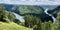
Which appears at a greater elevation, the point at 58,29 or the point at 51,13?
the point at 51,13

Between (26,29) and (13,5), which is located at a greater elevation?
(13,5)

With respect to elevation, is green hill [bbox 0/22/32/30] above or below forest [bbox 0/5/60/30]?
below

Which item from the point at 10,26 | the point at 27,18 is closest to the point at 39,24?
the point at 27,18

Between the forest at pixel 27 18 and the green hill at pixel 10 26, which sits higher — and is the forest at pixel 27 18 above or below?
above

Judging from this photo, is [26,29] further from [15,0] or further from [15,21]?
[15,0]

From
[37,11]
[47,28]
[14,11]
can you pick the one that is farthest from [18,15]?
[47,28]

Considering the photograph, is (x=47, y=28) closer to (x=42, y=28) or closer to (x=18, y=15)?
(x=42, y=28)

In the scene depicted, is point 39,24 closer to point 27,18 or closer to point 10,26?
point 27,18

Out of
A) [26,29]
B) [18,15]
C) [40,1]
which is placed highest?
[40,1]

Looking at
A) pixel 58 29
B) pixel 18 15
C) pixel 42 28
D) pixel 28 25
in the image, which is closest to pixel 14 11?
pixel 18 15
